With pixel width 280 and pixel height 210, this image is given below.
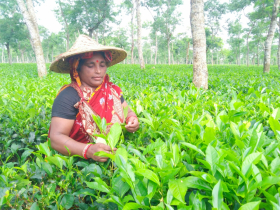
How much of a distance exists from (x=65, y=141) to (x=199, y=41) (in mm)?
4278

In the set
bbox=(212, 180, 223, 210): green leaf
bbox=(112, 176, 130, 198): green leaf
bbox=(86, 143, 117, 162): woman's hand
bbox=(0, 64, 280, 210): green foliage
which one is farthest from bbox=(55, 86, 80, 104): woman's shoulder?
bbox=(212, 180, 223, 210): green leaf

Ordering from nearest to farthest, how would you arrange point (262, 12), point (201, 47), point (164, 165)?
point (164, 165)
point (201, 47)
point (262, 12)

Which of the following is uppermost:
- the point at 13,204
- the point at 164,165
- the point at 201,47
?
the point at 201,47

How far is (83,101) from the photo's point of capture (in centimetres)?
173

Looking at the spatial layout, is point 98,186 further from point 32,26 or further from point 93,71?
point 32,26

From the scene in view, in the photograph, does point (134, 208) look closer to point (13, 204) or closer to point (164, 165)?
point (164, 165)

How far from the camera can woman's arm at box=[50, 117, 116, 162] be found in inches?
51.2

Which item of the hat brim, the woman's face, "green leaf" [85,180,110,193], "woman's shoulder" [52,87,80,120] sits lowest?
"green leaf" [85,180,110,193]

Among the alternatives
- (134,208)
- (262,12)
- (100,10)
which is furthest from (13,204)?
(100,10)

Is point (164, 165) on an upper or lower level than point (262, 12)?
lower

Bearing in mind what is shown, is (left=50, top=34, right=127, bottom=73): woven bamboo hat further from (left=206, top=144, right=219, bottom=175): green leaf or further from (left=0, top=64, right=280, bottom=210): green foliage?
(left=206, top=144, right=219, bottom=175): green leaf

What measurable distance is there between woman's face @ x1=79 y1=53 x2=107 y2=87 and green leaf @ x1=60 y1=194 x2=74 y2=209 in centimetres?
112

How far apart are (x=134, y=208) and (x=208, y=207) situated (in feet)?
1.08

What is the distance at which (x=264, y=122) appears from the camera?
1.73 m
